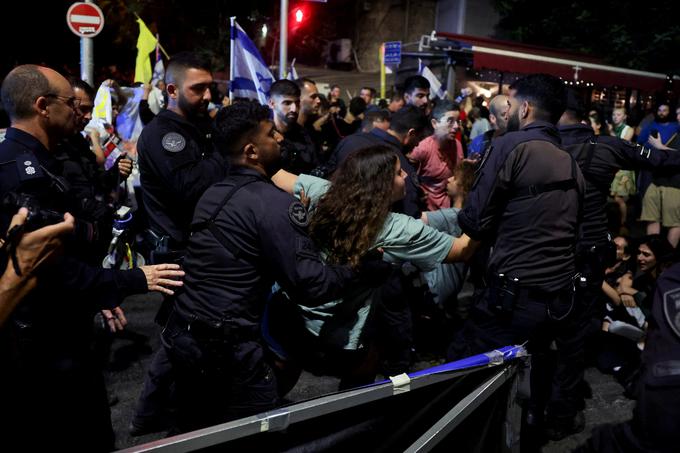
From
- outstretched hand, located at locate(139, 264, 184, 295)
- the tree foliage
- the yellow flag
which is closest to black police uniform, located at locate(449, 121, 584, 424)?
outstretched hand, located at locate(139, 264, 184, 295)

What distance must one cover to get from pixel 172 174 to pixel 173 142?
21 cm

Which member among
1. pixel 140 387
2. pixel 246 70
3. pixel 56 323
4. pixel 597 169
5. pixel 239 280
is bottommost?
pixel 140 387

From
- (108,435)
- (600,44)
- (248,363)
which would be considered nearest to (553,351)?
(248,363)

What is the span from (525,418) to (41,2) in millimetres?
18744

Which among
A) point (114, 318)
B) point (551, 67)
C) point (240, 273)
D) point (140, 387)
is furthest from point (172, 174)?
point (551, 67)

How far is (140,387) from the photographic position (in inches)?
175

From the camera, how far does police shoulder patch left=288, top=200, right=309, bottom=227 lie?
266cm

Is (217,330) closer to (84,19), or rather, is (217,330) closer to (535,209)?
(535,209)

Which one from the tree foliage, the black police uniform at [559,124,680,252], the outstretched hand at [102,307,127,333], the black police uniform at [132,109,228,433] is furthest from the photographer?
the tree foliage

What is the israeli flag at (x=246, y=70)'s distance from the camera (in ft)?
23.5

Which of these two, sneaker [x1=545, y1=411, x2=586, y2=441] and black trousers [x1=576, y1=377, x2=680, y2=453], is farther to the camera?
sneaker [x1=545, y1=411, x2=586, y2=441]

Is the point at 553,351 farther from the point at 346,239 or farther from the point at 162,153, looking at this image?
the point at 162,153

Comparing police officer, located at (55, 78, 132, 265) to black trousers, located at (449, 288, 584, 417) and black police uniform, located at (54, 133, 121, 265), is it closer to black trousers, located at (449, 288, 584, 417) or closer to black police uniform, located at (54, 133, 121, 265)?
black police uniform, located at (54, 133, 121, 265)

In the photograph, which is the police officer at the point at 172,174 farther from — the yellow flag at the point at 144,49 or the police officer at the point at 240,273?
the yellow flag at the point at 144,49
